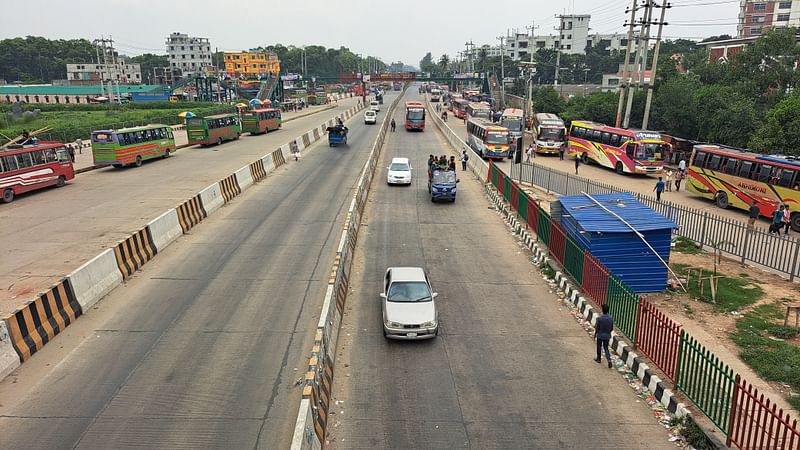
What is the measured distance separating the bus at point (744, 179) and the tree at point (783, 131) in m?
6.21

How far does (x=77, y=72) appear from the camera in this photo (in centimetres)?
15625

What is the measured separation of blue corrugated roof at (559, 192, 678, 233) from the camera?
1659 centimetres

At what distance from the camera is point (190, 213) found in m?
22.7

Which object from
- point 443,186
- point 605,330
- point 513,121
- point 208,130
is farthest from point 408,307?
point 513,121

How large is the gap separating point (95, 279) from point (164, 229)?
5.22 m

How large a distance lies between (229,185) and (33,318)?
16916mm

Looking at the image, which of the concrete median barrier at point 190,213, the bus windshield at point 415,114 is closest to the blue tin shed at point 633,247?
the concrete median barrier at point 190,213

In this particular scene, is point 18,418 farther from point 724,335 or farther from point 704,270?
point 704,270

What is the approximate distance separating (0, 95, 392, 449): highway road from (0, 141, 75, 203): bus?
8317 mm

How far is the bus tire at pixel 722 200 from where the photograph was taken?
29.2 metres

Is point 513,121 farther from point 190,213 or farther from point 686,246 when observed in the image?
point 190,213

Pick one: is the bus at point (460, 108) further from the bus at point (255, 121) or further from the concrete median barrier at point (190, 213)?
the concrete median barrier at point (190, 213)

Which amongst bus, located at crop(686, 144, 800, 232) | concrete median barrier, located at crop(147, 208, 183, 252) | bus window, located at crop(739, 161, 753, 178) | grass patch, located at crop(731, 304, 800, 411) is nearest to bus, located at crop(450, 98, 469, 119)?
bus, located at crop(686, 144, 800, 232)

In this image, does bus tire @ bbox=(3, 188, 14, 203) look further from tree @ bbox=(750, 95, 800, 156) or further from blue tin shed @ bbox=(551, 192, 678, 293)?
tree @ bbox=(750, 95, 800, 156)
